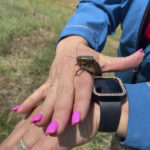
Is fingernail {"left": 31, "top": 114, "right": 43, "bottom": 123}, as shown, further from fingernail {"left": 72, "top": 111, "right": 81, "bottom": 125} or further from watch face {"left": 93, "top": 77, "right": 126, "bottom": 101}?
watch face {"left": 93, "top": 77, "right": 126, "bottom": 101}

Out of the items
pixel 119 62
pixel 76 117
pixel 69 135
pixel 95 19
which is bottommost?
pixel 69 135

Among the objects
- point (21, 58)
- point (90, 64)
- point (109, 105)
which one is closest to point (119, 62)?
point (90, 64)

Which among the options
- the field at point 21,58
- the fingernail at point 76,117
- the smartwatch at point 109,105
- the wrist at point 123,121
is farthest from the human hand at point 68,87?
the field at point 21,58

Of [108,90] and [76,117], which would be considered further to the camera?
[108,90]

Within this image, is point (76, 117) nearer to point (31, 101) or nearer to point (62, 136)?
point (62, 136)

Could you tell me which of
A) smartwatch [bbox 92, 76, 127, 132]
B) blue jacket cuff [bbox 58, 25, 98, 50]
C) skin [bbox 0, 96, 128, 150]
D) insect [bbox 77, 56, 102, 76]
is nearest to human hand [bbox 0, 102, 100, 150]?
skin [bbox 0, 96, 128, 150]
